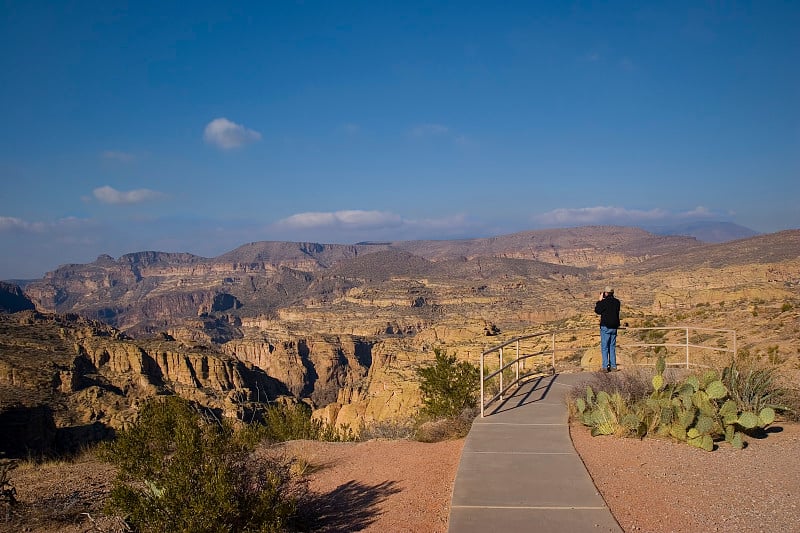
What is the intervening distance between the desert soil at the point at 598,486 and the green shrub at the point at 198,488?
0.66m

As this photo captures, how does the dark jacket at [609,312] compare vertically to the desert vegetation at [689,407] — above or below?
above

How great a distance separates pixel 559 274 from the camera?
134m

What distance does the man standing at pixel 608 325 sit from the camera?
11781 mm

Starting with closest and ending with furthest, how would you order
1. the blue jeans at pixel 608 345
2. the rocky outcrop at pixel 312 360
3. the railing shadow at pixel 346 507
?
the railing shadow at pixel 346 507
the blue jeans at pixel 608 345
the rocky outcrop at pixel 312 360

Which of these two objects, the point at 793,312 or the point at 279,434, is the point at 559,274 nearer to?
the point at 793,312

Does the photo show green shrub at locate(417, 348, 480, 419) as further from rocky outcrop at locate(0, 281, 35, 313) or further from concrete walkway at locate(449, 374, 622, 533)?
rocky outcrop at locate(0, 281, 35, 313)

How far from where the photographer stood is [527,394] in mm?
11250

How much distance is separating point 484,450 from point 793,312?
1800 centimetres

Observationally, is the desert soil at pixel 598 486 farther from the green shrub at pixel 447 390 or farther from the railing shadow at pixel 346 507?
the green shrub at pixel 447 390

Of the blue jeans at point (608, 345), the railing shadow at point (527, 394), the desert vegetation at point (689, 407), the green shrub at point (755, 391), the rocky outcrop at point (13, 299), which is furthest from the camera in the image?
the rocky outcrop at point (13, 299)

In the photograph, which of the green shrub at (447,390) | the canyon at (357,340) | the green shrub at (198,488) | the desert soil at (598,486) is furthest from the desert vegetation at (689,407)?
the canyon at (357,340)

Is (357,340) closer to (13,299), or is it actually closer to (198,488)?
(198,488)

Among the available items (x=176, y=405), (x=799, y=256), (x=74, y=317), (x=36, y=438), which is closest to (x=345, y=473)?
(x=176, y=405)

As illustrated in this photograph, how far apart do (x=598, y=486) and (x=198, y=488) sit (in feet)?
14.0
